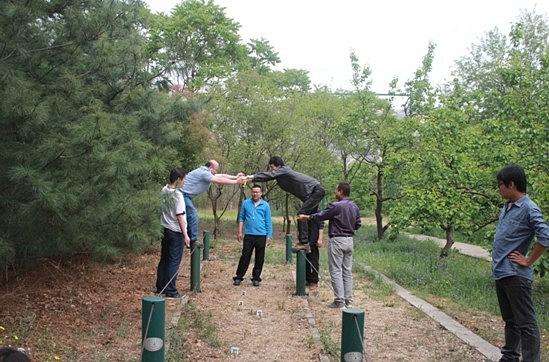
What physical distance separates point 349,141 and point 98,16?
52.7 feet

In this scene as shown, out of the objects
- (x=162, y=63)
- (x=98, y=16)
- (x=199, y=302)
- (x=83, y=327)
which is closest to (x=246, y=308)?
(x=199, y=302)

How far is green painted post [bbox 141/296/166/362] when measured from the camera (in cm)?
424

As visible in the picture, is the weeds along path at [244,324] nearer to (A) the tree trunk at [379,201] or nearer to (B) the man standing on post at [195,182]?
(B) the man standing on post at [195,182]

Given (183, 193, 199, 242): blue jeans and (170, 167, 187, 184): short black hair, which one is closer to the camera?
(170, 167, 187, 184): short black hair

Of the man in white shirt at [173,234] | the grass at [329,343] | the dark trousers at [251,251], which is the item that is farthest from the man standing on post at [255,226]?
the grass at [329,343]

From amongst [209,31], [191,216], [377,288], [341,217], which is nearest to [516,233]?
[341,217]

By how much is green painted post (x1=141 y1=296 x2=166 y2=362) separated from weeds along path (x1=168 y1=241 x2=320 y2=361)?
4.32 feet

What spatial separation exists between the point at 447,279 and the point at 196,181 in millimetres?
6224

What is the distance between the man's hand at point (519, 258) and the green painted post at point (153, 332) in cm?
314

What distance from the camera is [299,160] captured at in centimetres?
2092

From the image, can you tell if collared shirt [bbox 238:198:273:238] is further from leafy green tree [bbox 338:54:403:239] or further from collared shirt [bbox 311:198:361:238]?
leafy green tree [bbox 338:54:403:239]

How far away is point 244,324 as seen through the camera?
7.17 metres

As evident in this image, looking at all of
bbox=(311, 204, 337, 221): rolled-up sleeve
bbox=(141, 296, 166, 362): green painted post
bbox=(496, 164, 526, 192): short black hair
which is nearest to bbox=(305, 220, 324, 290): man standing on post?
bbox=(311, 204, 337, 221): rolled-up sleeve

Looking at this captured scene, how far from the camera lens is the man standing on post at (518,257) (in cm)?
501
